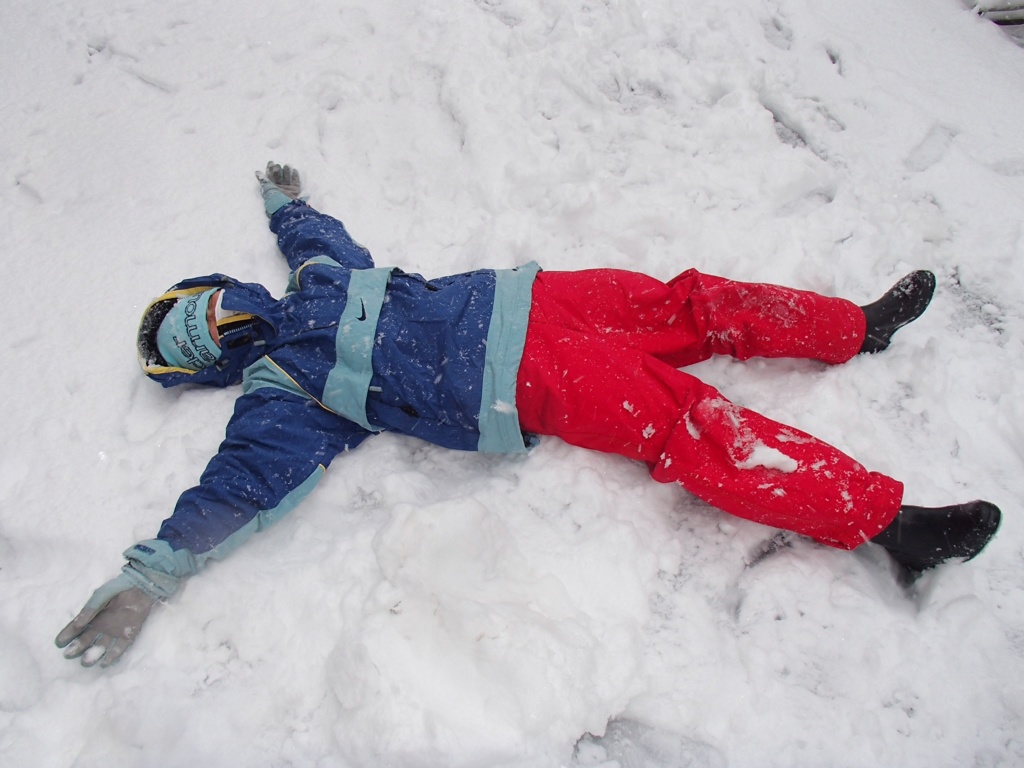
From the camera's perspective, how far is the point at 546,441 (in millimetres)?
2033

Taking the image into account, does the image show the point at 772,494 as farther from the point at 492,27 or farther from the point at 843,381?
the point at 492,27

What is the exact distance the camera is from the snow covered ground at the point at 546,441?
5.19 feet

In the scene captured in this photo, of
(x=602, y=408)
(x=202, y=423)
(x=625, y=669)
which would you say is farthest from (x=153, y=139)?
(x=625, y=669)

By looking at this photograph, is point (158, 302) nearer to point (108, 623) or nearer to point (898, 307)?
point (108, 623)

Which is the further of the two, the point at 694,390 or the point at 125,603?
the point at 694,390

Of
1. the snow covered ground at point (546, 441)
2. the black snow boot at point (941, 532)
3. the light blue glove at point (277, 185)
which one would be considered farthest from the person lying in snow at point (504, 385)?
the light blue glove at point (277, 185)

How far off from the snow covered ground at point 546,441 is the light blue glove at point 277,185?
11 cm

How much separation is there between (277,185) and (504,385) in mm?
1410

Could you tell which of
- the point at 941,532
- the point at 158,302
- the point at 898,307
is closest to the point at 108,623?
the point at 158,302

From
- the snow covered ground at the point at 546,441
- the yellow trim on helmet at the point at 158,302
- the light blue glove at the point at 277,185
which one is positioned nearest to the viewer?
the snow covered ground at the point at 546,441

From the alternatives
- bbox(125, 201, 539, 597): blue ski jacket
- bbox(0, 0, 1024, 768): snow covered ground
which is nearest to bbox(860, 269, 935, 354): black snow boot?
bbox(0, 0, 1024, 768): snow covered ground

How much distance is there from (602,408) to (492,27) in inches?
77.7

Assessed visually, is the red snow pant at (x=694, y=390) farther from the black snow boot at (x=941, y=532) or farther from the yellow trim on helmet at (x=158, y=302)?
the yellow trim on helmet at (x=158, y=302)

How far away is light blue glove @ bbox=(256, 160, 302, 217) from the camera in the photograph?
8.27 ft
